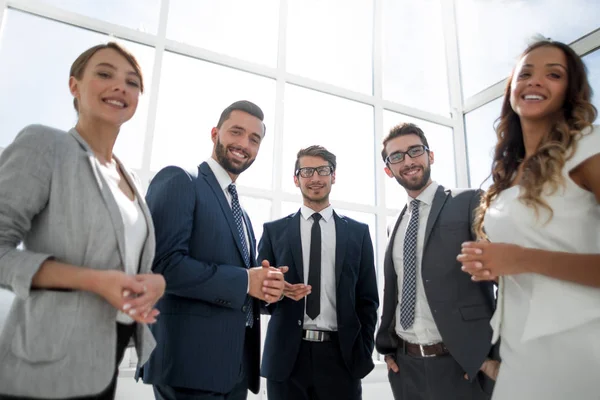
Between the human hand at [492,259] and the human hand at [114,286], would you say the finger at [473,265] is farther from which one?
the human hand at [114,286]

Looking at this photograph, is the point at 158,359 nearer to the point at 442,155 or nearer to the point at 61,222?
the point at 61,222

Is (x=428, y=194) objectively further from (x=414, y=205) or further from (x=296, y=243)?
(x=296, y=243)

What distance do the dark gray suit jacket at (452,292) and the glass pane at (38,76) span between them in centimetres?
231

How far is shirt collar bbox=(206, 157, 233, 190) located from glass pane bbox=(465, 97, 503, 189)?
3.85 meters

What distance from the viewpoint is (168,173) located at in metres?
1.73

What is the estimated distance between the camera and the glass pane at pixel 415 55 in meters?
4.94

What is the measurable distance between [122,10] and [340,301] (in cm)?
331

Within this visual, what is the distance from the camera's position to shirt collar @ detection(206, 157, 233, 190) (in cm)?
192

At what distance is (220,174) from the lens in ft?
6.39

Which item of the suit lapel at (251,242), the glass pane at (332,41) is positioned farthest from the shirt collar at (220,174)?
the glass pane at (332,41)

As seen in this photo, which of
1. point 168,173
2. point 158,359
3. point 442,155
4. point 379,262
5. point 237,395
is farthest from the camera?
point 442,155

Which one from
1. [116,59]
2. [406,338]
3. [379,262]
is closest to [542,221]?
[406,338]

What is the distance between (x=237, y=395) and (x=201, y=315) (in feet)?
1.32

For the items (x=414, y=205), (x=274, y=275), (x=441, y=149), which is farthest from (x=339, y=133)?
(x=274, y=275)
